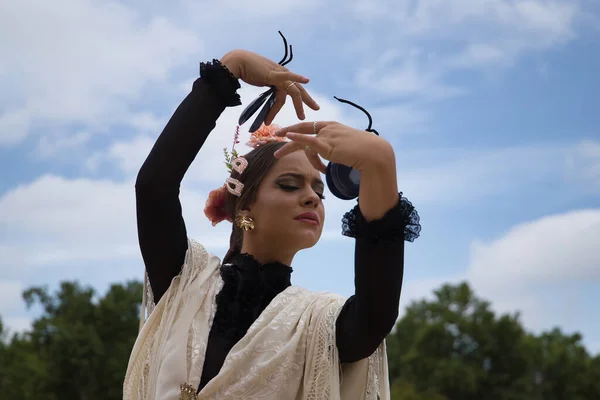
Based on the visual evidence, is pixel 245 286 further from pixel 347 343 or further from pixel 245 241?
pixel 347 343

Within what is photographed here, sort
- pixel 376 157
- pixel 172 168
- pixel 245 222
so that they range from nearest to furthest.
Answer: pixel 376 157 < pixel 172 168 < pixel 245 222

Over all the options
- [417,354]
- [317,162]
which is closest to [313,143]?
[317,162]

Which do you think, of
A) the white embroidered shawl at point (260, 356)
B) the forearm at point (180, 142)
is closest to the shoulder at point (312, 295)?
the white embroidered shawl at point (260, 356)

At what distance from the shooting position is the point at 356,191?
3.35 meters

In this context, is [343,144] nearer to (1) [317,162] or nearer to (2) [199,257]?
(1) [317,162]

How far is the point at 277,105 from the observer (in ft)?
12.3

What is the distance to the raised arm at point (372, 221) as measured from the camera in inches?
120

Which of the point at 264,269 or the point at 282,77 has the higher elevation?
the point at 282,77

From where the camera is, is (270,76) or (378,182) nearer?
(378,182)

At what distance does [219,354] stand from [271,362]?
31 cm

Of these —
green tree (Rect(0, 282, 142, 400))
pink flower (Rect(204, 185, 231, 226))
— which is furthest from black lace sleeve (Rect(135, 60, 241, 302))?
green tree (Rect(0, 282, 142, 400))

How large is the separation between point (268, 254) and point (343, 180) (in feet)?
2.24

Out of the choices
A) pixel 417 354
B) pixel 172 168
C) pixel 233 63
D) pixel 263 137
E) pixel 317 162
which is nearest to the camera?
pixel 317 162

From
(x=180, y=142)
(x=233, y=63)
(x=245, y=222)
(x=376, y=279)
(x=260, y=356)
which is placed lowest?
(x=260, y=356)
